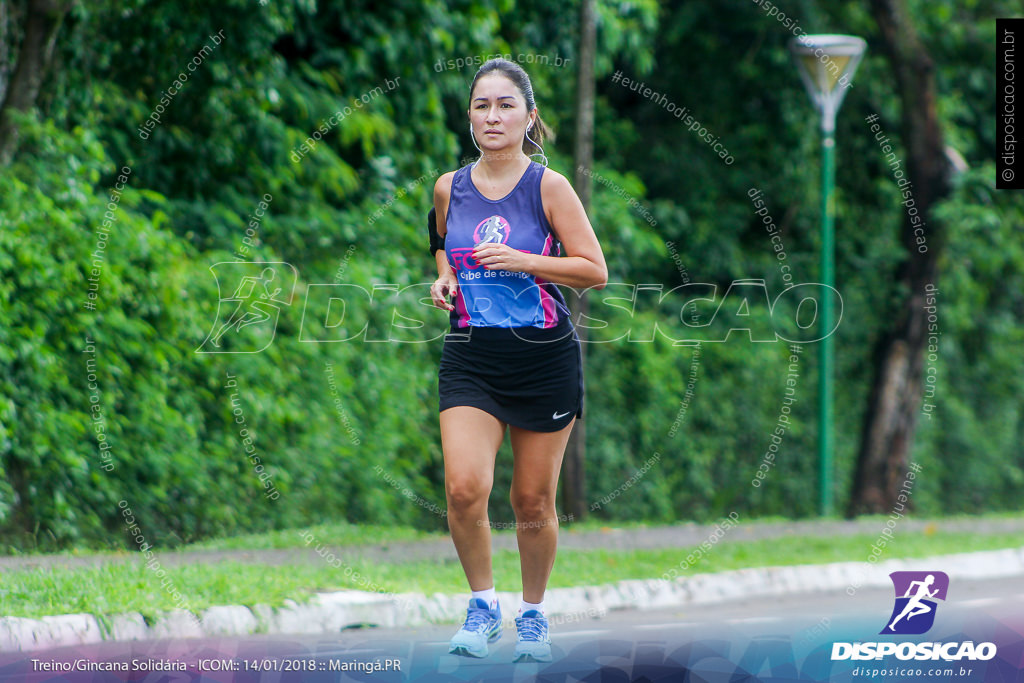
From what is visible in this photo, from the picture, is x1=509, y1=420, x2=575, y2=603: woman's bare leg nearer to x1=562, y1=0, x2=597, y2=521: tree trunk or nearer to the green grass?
the green grass

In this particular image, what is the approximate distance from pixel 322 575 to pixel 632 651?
2.01 meters

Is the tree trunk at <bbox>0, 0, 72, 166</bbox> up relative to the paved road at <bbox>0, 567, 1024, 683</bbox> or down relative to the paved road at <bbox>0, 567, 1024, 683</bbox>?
up

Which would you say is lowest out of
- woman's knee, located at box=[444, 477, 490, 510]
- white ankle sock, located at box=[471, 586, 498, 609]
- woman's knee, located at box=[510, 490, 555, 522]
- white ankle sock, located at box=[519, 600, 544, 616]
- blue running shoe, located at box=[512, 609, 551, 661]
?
blue running shoe, located at box=[512, 609, 551, 661]

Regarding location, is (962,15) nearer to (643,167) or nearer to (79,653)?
(643,167)

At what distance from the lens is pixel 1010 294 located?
1531 centimetres

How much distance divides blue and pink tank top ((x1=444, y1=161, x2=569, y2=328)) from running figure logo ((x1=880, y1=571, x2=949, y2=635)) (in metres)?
2.59

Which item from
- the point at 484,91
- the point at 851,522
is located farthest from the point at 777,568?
the point at 484,91

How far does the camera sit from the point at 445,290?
4.58 meters

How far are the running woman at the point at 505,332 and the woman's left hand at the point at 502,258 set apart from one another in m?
0.04

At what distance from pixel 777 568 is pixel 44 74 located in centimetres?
554

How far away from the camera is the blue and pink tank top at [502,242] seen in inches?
174

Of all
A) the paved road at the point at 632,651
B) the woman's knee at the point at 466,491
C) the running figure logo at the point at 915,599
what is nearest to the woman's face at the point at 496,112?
the woman's knee at the point at 466,491

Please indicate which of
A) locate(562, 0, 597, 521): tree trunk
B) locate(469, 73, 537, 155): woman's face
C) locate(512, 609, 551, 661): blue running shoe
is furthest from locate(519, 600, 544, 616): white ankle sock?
locate(562, 0, 597, 521): tree trunk

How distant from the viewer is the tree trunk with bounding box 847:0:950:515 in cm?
1252
